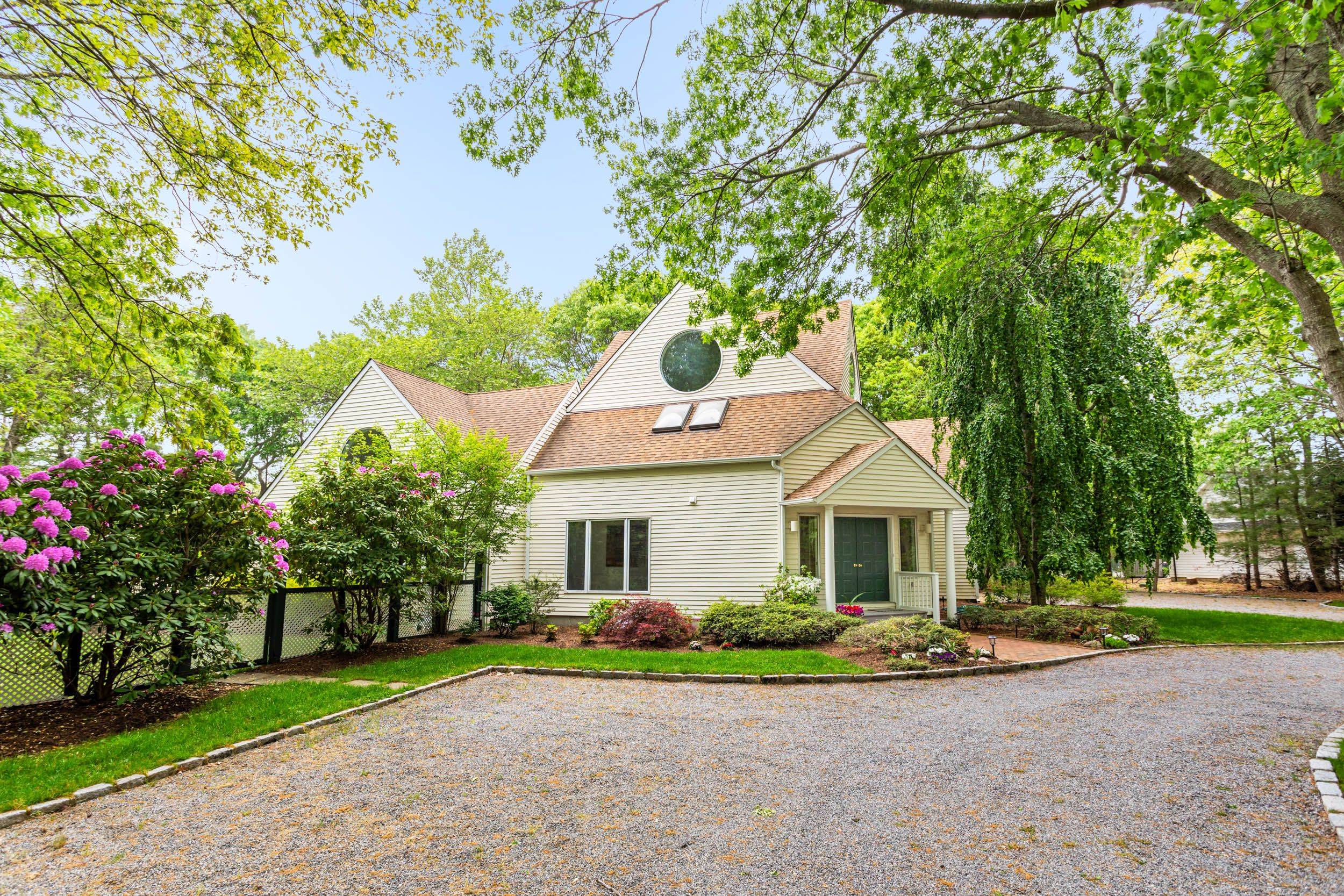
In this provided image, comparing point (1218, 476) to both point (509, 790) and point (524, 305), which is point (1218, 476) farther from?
point (524, 305)

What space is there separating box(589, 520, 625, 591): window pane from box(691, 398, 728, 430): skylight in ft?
9.19

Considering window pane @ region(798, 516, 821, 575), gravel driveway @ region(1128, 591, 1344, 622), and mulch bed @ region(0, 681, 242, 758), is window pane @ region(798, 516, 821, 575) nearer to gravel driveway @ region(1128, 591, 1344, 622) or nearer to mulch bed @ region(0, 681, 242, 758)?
gravel driveway @ region(1128, 591, 1344, 622)

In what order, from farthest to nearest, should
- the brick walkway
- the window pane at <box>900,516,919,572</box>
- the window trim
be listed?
the window trim
the window pane at <box>900,516,919,572</box>
the brick walkway

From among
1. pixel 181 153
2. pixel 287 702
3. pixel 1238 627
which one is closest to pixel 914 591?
pixel 1238 627

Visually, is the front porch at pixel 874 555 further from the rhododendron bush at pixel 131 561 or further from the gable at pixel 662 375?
the rhododendron bush at pixel 131 561

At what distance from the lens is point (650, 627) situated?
10.8m

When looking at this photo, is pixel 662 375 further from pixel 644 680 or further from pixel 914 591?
pixel 644 680

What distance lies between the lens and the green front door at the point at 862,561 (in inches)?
521

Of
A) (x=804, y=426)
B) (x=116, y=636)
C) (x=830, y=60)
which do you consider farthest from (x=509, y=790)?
(x=804, y=426)

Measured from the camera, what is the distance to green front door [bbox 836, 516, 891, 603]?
1323 cm

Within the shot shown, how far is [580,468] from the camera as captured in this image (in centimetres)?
1395

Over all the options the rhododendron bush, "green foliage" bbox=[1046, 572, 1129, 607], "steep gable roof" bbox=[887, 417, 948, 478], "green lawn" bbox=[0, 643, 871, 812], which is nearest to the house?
"green lawn" bbox=[0, 643, 871, 812]

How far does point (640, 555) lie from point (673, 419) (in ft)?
10.9

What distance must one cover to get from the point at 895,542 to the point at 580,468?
737 centimetres
